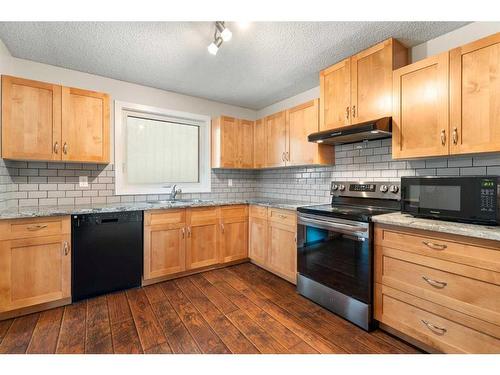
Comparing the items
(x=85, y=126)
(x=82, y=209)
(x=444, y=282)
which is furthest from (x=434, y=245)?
(x=85, y=126)

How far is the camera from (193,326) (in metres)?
1.92

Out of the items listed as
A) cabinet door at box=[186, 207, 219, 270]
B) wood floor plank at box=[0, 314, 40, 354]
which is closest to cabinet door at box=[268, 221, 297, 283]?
cabinet door at box=[186, 207, 219, 270]

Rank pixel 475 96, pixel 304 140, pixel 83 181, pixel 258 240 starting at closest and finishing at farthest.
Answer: pixel 475 96 → pixel 83 181 → pixel 304 140 → pixel 258 240

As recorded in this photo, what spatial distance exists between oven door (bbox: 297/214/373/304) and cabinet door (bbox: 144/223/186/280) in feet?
4.51

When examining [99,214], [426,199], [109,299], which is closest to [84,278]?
[109,299]

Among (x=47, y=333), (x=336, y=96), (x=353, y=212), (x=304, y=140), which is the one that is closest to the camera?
(x=47, y=333)

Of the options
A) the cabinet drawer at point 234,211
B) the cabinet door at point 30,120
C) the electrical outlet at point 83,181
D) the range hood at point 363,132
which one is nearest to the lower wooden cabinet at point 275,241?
the cabinet drawer at point 234,211

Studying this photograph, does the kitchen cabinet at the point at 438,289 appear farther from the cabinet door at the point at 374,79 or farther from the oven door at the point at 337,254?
the cabinet door at the point at 374,79

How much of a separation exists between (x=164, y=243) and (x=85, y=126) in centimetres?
150

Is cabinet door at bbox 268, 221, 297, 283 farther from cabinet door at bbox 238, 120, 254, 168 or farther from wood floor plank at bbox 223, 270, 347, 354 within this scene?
cabinet door at bbox 238, 120, 254, 168

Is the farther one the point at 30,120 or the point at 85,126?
the point at 85,126

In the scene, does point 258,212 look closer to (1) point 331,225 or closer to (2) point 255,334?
(1) point 331,225

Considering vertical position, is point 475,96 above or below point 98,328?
above
